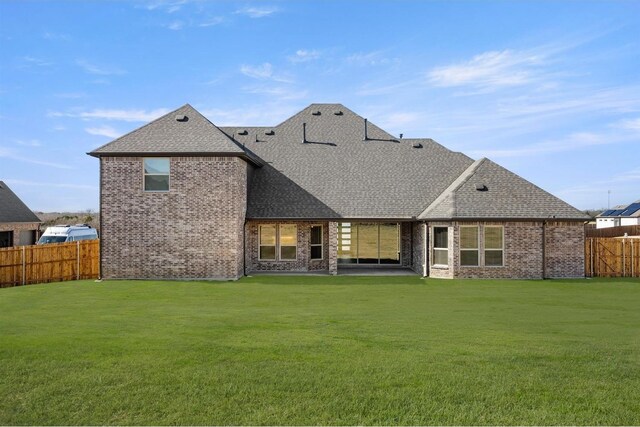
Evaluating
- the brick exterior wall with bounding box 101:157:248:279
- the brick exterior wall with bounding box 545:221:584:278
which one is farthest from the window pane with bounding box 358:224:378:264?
the brick exterior wall with bounding box 545:221:584:278

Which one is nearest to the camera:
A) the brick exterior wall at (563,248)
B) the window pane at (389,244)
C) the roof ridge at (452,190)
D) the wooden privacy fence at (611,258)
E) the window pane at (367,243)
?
the brick exterior wall at (563,248)

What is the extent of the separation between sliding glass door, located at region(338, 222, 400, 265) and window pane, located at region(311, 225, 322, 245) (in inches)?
99.1

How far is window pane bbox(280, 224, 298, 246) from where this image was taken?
2172 centimetres

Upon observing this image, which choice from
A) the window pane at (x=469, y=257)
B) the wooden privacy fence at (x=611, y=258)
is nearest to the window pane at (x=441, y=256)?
the window pane at (x=469, y=257)

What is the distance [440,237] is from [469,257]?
1.44m

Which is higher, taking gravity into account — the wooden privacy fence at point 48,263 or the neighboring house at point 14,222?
the neighboring house at point 14,222

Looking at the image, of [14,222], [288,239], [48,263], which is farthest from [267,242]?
[14,222]

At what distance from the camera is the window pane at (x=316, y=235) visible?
2197 centimetres

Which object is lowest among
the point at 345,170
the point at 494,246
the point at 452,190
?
the point at 494,246

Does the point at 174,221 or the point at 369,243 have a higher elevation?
the point at 174,221

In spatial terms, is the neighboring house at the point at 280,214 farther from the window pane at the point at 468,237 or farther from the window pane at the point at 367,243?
the window pane at the point at 367,243

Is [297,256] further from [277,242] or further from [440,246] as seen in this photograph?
[440,246]

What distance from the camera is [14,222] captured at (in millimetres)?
31484

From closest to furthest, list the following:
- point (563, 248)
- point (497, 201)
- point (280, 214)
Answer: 1. point (563, 248)
2. point (497, 201)
3. point (280, 214)
